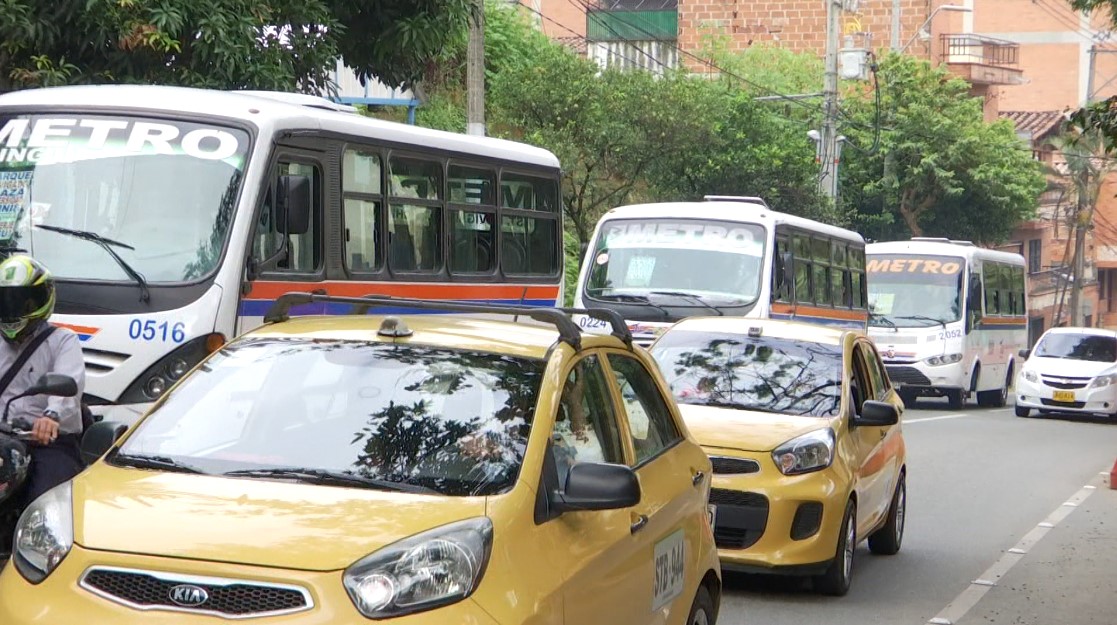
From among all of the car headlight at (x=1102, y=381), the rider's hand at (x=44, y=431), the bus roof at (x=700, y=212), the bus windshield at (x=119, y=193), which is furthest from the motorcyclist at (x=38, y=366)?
the car headlight at (x=1102, y=381)

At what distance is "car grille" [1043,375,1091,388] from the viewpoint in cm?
2978

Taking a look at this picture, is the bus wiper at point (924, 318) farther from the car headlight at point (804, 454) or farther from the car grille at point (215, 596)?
the car grille at point (215, 596)

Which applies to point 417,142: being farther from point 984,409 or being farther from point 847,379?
point 984,409

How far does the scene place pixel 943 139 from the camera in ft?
163

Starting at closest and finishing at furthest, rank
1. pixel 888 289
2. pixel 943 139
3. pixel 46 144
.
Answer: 1. pixel 46 144
2. pixel 888 289
3. pixel 943 139

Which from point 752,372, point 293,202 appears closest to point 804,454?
point 752,372

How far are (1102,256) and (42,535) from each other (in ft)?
249

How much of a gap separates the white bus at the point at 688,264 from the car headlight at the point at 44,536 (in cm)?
1573

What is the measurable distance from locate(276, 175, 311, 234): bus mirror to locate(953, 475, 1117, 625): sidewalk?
17.8 feet

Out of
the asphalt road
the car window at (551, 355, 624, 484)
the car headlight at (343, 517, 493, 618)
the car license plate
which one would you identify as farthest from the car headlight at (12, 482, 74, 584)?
the car license plate

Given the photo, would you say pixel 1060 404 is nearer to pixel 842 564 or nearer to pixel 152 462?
pixel 842 564

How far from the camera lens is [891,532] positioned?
11742mm

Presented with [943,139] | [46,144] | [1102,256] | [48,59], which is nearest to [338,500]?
[46,144]

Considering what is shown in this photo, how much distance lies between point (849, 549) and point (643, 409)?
4.03 m
